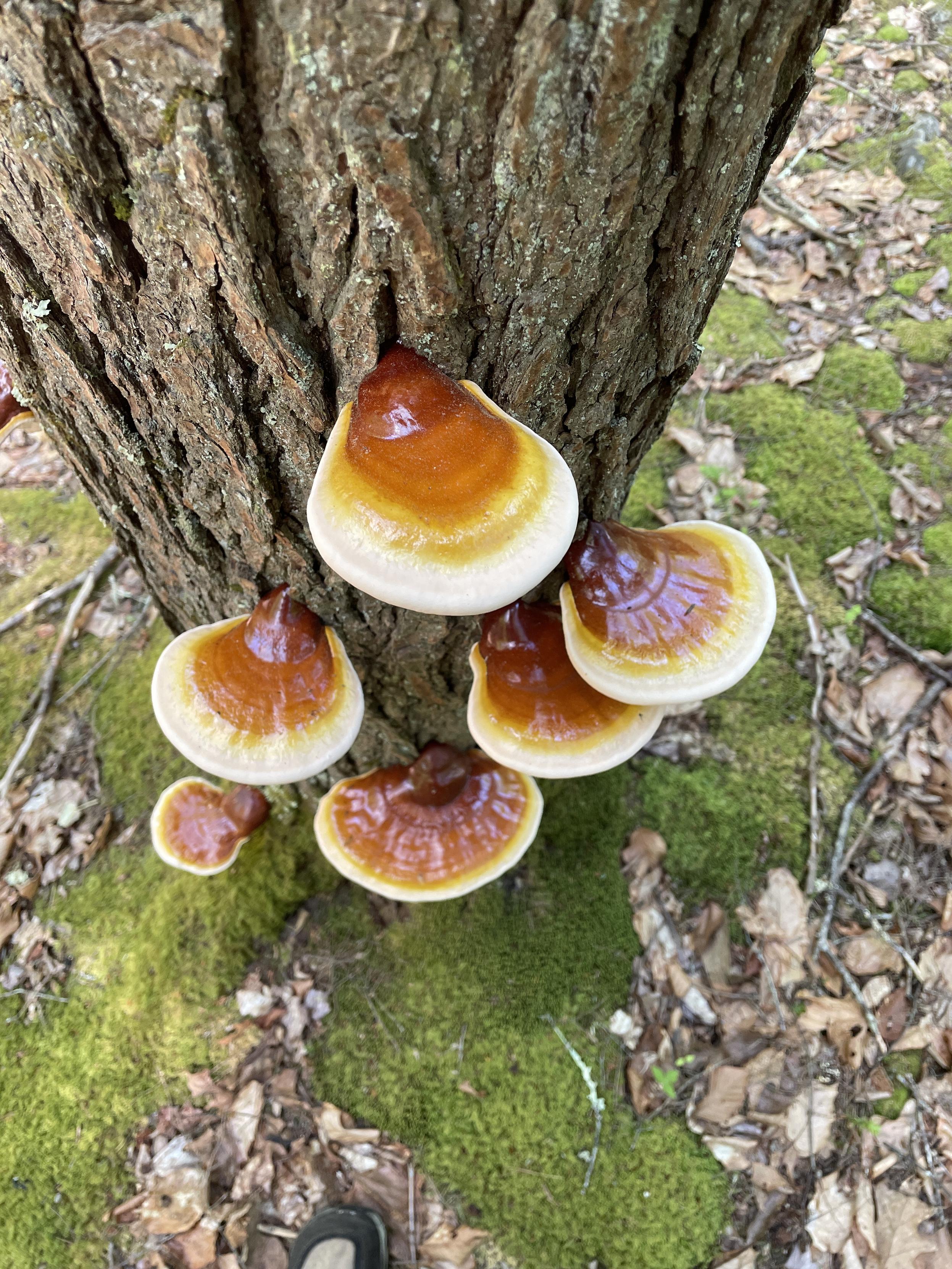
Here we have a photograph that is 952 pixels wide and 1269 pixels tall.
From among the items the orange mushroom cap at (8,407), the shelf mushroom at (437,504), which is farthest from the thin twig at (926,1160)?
the orange mushroom cap at (8,407)

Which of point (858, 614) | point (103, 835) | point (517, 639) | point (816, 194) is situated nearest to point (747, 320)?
point (816, 194)

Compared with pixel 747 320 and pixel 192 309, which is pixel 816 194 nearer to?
pixel 747 320

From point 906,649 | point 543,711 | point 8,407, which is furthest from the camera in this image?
point 906,649

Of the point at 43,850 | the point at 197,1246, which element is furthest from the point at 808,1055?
the point at 43,850

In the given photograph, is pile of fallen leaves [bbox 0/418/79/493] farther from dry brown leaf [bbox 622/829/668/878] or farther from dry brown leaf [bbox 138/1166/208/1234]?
dry brown leaf [bbox 622/829/668/878]

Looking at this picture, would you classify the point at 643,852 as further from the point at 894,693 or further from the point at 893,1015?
the point at 894,693

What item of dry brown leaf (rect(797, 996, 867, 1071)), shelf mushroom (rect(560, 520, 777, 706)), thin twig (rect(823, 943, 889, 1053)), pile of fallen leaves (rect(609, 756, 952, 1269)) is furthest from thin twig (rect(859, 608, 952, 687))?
shelf mushroom (rect(560, 520, 777, 706))
